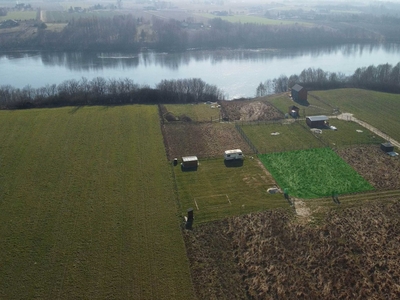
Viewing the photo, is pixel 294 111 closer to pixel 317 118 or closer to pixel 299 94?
pixel 317 118

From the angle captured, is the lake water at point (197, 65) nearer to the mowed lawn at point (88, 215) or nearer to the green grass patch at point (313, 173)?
the green grass patch at point (313, 173)

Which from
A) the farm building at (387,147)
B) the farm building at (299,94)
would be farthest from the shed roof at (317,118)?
the farm building at (299,94)

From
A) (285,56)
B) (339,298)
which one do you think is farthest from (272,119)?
(285,56)

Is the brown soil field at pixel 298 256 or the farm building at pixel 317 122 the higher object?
the farm building at pixel 317 122

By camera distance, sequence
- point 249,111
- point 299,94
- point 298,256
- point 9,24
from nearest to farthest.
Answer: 1. point 298,256
2. point 249,111
3. point 299,94
4. point 9,24

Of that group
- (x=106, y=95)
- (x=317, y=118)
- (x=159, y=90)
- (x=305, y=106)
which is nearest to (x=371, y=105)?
(x=305, y=106)

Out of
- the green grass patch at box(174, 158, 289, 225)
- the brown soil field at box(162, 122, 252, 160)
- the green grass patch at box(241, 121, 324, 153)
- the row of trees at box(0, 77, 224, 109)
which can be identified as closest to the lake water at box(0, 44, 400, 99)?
the row of trees at box(0, 77, 224, 109)
